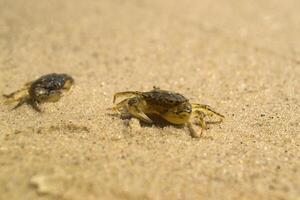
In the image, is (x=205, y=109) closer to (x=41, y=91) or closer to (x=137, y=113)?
(x=137, y=113)

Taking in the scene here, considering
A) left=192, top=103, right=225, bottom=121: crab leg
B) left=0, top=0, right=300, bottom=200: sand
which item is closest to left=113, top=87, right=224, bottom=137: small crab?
left=192, top=103, right=225, bottom=121: crab leg

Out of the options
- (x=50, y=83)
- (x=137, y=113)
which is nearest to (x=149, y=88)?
(x=137, y=113)

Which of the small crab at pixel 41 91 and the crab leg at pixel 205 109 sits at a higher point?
the crab leg at pixel 205 109

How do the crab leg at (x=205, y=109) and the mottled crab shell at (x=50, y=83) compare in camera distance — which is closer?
the crab leg at (x=205, y=109)

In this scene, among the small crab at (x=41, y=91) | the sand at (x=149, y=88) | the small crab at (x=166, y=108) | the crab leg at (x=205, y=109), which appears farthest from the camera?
the small crab at (x=41, y=91)

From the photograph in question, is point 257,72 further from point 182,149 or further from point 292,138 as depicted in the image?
point 182,149

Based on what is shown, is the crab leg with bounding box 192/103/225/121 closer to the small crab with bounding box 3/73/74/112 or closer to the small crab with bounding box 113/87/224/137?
the small crab with bounding box 113/87/224/137

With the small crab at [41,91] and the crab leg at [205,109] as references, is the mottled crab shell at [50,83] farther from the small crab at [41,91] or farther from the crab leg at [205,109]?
the crab leg at [205,109]

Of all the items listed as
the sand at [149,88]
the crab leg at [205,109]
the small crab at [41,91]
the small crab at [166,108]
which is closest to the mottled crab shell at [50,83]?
the small crab at [41,91]
